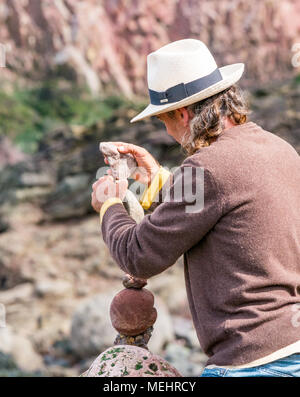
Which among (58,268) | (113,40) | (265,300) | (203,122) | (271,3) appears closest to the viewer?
(265,300)

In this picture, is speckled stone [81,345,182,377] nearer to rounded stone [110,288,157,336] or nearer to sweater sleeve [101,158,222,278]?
rounded stone [110,288,157,336]

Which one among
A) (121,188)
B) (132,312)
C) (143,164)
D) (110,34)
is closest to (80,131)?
(110,34)

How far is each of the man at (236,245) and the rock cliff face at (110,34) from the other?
41.6 feet

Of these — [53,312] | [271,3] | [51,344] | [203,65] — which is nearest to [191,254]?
[203,65]

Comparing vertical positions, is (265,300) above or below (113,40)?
above

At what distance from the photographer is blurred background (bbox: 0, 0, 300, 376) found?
716 centimetres

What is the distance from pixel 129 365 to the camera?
196 centimetres

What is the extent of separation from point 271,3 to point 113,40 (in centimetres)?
432

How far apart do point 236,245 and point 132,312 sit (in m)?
0.79

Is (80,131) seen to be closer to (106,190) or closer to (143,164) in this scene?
(143,164)

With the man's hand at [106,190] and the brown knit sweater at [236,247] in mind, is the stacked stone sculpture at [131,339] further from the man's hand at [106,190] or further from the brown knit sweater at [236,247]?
the brown knit sweater at [236,247]

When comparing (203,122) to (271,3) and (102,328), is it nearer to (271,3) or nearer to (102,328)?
(102,328)

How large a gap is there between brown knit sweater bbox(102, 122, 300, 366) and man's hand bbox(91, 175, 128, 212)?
13.2 inches
